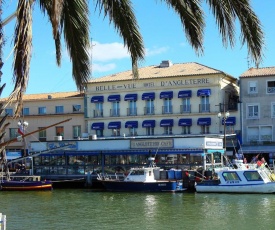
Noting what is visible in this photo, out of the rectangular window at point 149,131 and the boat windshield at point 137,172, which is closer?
the boat windshield at point 137,172

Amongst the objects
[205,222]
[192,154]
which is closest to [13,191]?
[192,154]

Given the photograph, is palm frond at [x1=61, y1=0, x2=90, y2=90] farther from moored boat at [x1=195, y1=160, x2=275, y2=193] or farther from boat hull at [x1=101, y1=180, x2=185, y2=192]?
boat hull at [x1=101, y1=180, x2=185, y2=192]

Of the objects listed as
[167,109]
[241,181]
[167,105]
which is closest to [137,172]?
[241,181]

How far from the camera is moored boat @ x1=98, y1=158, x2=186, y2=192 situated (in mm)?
39406

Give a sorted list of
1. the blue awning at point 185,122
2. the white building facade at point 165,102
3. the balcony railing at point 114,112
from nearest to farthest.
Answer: the white building facade at point 165,102
the blue awning at point 185,122
the balcony railing at point 114,112

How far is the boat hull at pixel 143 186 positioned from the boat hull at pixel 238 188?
5.94 feet

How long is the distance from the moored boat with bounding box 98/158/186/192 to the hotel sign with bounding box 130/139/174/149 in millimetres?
2971

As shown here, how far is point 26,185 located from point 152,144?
10.7 m

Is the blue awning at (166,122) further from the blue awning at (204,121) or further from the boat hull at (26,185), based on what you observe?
the boat hull at (26,185)

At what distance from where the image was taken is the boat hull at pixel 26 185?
41938mm

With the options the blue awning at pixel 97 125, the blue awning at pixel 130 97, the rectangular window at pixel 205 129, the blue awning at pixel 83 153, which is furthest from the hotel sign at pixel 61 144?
the rectangular window at pixel 205 129

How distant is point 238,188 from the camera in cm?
3759

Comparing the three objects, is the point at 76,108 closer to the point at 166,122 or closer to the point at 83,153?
the point at 166,122

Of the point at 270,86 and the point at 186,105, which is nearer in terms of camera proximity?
the point at 270,86
